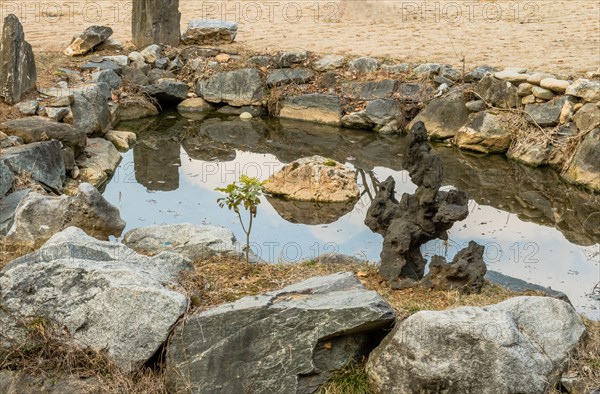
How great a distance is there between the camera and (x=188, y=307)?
552 centimetres

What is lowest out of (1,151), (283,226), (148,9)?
(283,226)

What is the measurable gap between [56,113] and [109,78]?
2.64 meters

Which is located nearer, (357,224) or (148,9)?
(357,224)

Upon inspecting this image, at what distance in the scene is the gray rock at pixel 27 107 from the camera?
1214 cm

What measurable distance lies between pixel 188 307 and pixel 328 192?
5.68 m

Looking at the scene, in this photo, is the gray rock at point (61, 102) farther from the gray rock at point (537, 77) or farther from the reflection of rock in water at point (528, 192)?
the gray rock at point (537, 77)

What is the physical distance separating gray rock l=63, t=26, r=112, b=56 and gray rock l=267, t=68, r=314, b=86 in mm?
3042

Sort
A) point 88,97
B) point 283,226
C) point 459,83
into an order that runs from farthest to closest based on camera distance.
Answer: point 459,83
point 88,97
point 283,226

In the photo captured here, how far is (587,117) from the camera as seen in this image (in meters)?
12.5

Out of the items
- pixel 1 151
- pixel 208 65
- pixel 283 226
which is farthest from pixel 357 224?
pixel 208 65

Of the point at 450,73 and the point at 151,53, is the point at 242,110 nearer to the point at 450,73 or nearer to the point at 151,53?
the point at 151,53

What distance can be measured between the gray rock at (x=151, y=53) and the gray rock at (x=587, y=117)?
7.23 m

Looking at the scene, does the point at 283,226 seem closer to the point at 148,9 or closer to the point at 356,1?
the point at 148,9

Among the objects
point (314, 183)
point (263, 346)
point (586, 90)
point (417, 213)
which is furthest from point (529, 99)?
point (263, 346)
